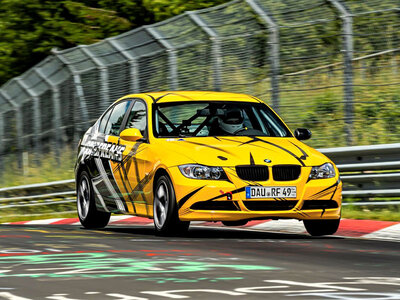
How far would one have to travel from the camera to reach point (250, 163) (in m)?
10.4

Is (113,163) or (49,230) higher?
(113,163)

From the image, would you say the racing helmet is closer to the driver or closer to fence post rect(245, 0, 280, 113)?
the driver

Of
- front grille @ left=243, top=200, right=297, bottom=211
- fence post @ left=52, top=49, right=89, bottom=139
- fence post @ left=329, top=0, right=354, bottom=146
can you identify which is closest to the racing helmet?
front grille @ left=243, top=200, right=297, bottom=211

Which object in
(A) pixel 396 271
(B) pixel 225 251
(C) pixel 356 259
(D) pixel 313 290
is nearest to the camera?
(D) pixel 313 290

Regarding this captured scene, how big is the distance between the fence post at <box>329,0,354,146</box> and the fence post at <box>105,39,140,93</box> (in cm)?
541

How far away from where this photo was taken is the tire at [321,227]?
11133 mm

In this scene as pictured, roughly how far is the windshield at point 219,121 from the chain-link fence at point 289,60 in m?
2.53

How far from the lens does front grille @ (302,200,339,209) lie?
1066 cm

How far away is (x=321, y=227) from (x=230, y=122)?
5.16 feet

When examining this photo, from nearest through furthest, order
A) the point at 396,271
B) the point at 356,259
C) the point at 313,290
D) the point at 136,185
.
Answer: the point at 313,290, the point at 396,271, the point at 356,259, the point at 136,185

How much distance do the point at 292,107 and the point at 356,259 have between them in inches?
279

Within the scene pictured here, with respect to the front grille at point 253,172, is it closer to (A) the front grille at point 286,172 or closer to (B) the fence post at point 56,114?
(A) the front grille at point 286,172

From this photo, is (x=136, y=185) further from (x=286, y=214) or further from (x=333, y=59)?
(x=333, y=59)

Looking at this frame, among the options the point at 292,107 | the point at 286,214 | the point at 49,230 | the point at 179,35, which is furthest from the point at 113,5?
the point at 286,214
